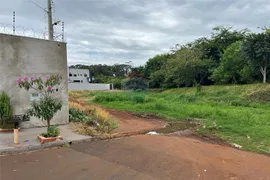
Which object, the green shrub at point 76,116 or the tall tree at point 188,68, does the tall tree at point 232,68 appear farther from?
the green shrub at point 76,116

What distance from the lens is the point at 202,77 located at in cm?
3391

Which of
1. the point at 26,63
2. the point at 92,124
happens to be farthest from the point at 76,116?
the point at 26,63

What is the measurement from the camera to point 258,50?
21375 millimetres

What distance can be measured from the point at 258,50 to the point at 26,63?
65.4ft

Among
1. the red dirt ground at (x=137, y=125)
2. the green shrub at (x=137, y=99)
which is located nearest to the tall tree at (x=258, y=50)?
the green shrub at (x=137, y=99)

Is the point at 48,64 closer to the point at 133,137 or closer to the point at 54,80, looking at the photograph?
the point at 54,80

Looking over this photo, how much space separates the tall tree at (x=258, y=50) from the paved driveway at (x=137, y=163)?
18394 millimetres

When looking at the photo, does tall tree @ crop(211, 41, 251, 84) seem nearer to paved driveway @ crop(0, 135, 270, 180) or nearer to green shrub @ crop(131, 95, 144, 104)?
green shrub @ crop(131, 95, 144, 104)

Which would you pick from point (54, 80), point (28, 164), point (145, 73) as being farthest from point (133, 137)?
point (145, 73)

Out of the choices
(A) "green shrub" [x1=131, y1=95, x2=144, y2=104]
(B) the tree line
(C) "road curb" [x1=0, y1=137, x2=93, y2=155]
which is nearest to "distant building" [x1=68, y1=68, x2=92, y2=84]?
(B) the tree line

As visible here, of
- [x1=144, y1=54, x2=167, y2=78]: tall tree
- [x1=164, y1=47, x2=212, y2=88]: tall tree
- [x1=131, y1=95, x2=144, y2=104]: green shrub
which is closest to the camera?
[x1=131, y1=95, x2=144, y2=104]: green shrub

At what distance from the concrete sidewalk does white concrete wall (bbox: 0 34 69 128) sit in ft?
3.29

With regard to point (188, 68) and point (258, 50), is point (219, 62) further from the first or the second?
point (258, 50)

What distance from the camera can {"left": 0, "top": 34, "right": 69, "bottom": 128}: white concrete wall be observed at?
7.62 metres
